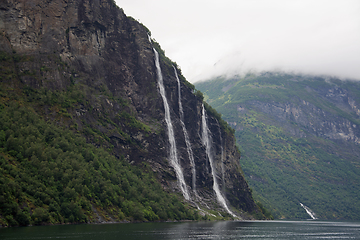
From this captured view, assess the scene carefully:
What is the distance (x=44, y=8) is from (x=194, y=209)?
321ft

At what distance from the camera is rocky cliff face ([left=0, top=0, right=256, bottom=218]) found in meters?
126

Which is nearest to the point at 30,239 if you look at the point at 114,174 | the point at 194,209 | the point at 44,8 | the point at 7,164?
the point at 7,164

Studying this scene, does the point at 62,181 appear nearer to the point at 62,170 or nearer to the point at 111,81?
the point at 62,170

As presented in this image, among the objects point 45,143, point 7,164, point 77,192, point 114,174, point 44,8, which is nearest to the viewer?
point 7,164

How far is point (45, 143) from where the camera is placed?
102000 mm

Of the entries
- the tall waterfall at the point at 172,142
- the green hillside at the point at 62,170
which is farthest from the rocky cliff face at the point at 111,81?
the tall waterfall at the point at 172,142

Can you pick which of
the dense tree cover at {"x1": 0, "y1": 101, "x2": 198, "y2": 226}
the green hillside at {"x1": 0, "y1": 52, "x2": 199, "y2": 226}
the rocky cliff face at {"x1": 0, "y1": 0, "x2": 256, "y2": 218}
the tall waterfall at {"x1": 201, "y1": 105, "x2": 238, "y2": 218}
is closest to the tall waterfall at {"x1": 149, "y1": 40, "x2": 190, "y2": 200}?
the rocky cliff face at {"x1": 0, "y1": 0, "x2": 256, "y2": 218}

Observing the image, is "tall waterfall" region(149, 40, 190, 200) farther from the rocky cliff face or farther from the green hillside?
the green hillside

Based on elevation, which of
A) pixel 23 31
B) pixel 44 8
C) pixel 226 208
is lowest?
pixel 226 208

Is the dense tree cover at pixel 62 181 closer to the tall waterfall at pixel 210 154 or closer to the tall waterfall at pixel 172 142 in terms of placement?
the tall waterfall at pixel 172 142

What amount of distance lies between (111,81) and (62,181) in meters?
70.9

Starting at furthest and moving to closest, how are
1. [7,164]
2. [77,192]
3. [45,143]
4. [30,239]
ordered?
[45,143], [77,192], [7,164], [30,239]

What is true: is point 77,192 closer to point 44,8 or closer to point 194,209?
point 194,209

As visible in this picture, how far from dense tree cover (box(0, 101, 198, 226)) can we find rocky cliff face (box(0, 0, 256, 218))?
10331mm
